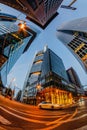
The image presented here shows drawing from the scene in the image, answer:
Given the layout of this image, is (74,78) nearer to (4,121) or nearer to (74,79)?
(74,79)

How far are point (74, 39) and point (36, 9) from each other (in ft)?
1.52

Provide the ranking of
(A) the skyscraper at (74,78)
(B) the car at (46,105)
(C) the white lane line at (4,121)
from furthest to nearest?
(A) the skyscraper at (74,78), (B) the car at (46,105), (C) the white lane line at (4,121)

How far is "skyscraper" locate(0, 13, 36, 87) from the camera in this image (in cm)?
176

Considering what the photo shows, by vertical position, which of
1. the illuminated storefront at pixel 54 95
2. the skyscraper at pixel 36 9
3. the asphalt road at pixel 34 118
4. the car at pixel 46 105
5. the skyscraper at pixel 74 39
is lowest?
the asphalt road at pixel 34 118

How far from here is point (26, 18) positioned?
6.36 feet

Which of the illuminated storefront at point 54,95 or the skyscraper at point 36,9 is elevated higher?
the skyscraper at point 36,9

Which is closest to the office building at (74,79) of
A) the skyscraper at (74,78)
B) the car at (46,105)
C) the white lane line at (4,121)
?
the skyscraper at (74,78)

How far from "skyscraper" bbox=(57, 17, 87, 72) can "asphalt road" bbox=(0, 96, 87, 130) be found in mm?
483

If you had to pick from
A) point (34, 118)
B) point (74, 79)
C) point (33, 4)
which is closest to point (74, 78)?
point (74, 79)

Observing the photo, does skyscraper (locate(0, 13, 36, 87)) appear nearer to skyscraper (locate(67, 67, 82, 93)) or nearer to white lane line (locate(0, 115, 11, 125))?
white lane line (locate(0, 115, 11, 125))

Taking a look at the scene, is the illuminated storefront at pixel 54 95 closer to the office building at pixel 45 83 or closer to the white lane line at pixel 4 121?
the office building at pixel 45 83

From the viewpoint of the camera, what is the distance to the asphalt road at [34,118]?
162 centimetres

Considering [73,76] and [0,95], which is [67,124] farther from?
[0,95]

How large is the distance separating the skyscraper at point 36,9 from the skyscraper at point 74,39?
17 cm
